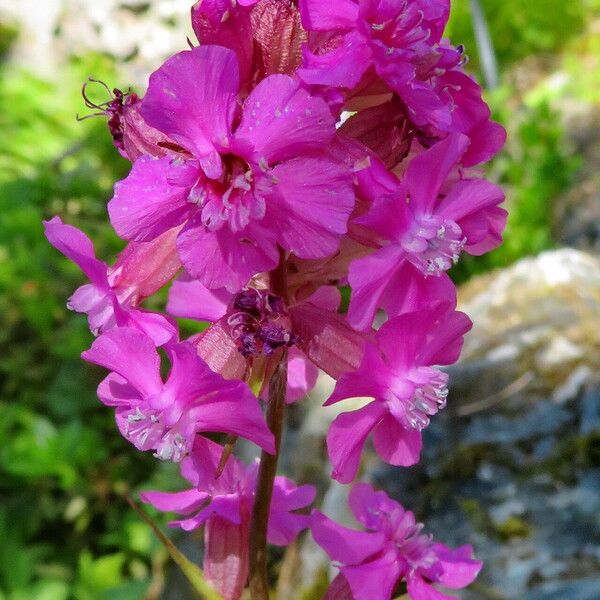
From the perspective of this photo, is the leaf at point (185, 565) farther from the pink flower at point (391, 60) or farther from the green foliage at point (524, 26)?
the green foliage at point (524, 26)

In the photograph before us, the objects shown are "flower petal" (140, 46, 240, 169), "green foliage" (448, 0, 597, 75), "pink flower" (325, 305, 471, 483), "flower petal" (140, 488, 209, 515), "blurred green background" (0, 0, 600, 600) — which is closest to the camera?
"flower petal" (140, 46, 240, 169)

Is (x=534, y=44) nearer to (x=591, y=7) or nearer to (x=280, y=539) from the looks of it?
(x=591, y=7)

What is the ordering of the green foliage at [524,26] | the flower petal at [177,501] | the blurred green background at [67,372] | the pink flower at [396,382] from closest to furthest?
the pink flower at [396,382]
the flower petal at [177,501]
the blurred green background at [67,372]
the green foliage at [524,26]

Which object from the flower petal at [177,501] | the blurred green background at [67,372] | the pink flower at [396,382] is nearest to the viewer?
the pink flower at [396,382]

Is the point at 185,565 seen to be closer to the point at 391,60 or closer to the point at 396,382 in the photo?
the point at 396,382

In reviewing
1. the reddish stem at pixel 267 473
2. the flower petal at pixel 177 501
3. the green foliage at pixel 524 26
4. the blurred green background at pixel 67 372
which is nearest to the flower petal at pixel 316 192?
the reddish stem at pixel 267 473

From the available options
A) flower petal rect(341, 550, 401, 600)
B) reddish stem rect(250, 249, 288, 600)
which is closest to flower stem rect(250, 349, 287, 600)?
reddish stem rect(250, 249, 288, 600)

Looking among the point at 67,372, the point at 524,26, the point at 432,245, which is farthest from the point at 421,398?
the point at 524,26

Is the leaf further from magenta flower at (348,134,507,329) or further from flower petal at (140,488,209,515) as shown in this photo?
magenta flower at (348,134,507,329)
